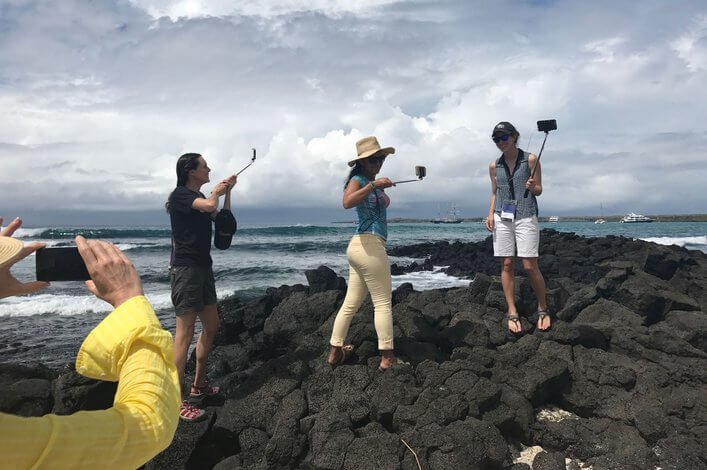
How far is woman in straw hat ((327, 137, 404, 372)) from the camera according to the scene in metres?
4.32

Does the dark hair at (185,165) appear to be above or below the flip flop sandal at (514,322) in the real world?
above

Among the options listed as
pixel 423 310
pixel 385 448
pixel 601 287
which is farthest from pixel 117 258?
pixel 601 287

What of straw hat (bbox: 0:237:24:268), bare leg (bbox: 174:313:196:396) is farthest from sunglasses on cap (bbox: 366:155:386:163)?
straw hat (bbox: 0:237:24:268)

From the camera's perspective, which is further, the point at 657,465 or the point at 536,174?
the point at 536,174

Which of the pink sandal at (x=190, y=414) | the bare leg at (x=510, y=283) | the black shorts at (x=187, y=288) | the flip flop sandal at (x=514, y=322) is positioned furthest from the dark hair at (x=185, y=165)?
the flip flop sandal at (x=514, y=322)

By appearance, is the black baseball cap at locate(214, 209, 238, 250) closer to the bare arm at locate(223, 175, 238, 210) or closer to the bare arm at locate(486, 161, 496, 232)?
the bare arm at locate(223, 175, 238, 210)

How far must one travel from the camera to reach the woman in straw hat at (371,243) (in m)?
4.32

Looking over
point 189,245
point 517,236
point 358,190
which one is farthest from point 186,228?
point 517,236

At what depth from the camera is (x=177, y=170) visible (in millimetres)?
4258

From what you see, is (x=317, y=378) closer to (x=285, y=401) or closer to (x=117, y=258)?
(x=285, y=401)

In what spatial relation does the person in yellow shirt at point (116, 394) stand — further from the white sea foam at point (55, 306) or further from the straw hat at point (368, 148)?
the white sea foam at point (55, 306)

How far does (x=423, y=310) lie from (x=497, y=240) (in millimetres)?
1378

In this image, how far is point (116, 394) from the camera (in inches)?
42.6

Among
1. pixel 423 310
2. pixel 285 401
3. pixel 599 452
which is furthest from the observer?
pixel 423 310
